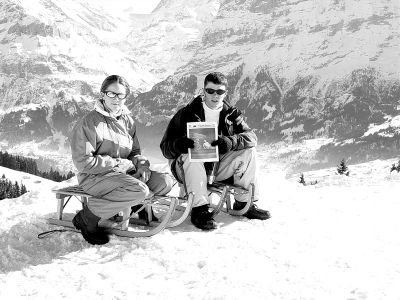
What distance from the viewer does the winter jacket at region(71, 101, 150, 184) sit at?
Result: 7.25 metres

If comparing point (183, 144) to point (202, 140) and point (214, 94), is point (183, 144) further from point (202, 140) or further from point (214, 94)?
point (214, 94)

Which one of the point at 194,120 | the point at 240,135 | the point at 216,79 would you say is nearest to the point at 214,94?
the point at 216,79

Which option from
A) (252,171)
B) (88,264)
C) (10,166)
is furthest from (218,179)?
(10,166)

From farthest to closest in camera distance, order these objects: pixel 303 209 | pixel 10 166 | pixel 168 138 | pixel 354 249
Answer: pixel 10 166 < pixel 303 209 < pixel 168 138 < pixel 354 249

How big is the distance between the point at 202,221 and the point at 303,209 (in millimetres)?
2921

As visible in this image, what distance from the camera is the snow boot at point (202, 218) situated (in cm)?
827

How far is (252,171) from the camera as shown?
8.94m

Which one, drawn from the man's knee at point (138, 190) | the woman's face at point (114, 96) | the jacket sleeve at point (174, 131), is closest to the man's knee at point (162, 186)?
the man's knee at point (138, 190)

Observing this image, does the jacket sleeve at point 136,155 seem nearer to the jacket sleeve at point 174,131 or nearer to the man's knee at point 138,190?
the jacket sleeve at point 174,131

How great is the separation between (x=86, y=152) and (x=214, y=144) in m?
2.19

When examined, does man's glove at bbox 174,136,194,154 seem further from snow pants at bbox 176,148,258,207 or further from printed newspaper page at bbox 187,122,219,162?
snow pants at bbox 176,148,258,207

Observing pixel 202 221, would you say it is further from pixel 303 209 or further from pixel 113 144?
pixel 303 209

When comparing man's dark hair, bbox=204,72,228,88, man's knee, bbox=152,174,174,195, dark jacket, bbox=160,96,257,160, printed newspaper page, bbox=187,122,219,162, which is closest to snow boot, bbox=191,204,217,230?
man's knee, bbox=152,174,174,195

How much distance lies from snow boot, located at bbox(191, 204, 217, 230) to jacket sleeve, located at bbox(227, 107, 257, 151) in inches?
48.2
